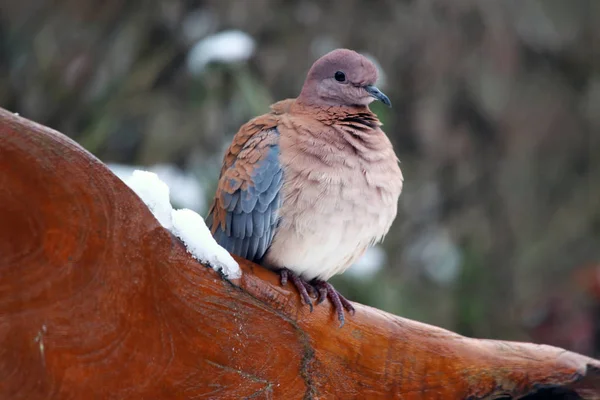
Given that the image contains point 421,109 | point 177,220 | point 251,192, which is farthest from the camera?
point 421,109

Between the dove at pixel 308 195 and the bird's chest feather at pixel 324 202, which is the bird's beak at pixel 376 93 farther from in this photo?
the bird's chest feather at pixel 324 202

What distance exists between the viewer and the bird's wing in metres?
2.37

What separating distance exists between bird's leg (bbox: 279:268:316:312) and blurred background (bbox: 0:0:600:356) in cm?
177

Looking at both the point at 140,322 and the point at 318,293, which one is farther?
the point at 318,293

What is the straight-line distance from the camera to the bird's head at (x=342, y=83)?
2615 mm

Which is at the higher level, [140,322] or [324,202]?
[324,202]

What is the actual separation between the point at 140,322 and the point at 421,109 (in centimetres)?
377

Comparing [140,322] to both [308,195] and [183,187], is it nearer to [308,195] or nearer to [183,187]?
[308,195]

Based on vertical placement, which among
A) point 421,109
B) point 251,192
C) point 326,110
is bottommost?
point 251,192

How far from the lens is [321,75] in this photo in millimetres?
2662

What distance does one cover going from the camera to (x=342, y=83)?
264 centimetres

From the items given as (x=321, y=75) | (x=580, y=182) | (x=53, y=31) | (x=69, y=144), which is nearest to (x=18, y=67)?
(x=53, y=31)

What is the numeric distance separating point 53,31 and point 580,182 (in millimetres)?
3554

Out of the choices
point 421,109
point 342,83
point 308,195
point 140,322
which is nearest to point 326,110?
point 342,83
